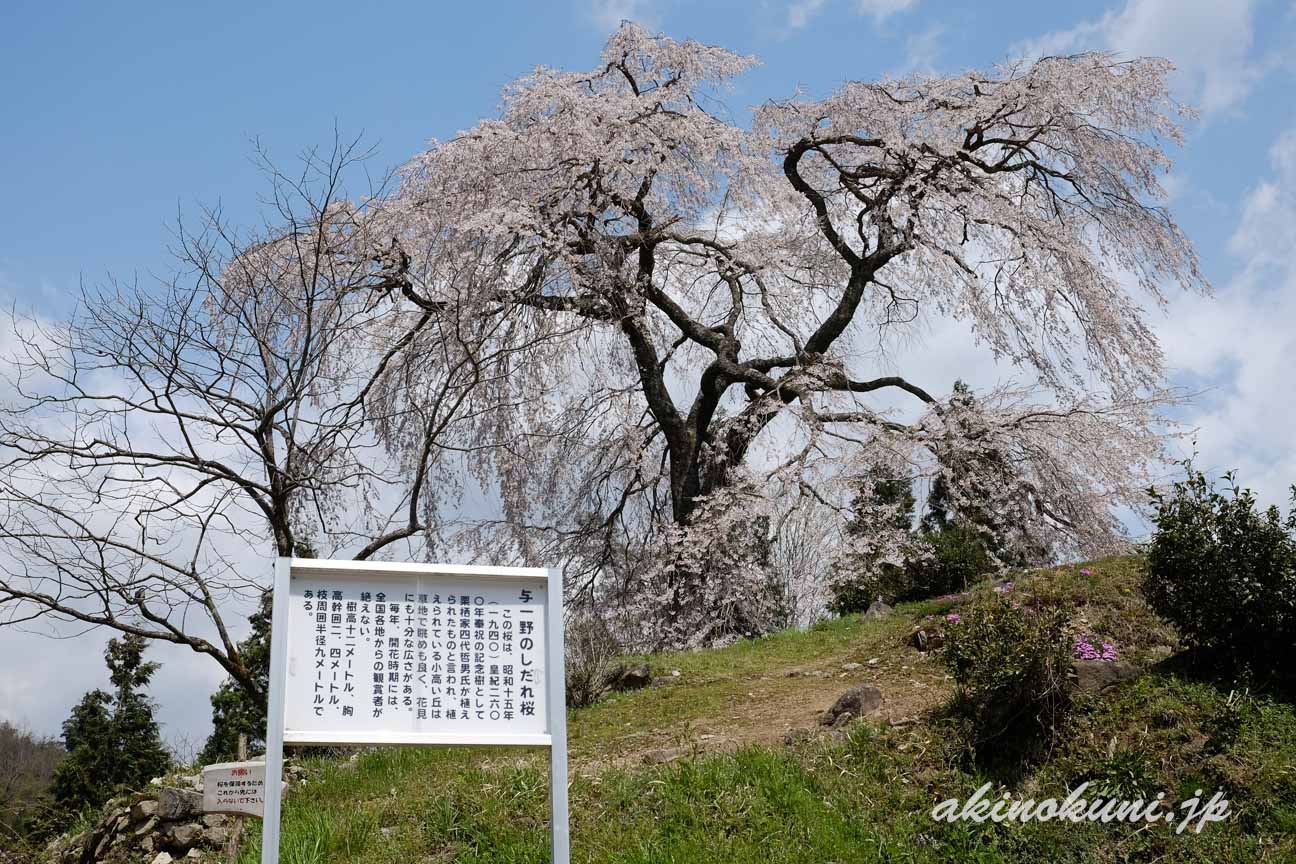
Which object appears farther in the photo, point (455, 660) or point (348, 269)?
point (348, 269)

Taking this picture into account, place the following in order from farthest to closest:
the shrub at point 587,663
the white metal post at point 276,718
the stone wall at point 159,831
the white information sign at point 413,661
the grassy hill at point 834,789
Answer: the shrub at point 587,663
the stone wall at point 159,831
the grassy hill at point 834,789
the white information sign at point 413,661
the white metal post at point 276,718

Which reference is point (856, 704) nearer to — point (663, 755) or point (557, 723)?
point (663, 755)

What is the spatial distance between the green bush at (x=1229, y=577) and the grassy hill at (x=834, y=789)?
1.14ft

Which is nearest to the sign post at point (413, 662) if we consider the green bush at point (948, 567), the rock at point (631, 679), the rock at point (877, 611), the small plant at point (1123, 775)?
the small plant at point (1123, 775)

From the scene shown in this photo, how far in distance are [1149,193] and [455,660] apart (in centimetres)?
1216

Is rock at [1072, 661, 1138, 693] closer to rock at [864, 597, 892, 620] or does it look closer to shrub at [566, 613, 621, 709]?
shrub at [566, 613, 621, 709]

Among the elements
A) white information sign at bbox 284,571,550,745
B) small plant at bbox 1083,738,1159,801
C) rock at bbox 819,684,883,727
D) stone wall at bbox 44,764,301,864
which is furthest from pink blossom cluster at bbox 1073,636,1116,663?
stone wall at bbox 44,764,301,864

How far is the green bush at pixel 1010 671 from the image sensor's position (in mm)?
6359

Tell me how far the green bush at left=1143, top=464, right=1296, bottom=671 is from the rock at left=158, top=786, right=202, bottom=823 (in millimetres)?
6462

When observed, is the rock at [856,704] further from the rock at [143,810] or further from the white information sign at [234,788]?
the rock at [143,810]

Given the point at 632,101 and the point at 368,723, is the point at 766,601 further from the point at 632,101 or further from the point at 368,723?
the point at 368,723

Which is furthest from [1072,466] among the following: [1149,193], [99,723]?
[99,723]

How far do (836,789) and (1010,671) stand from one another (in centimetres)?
120

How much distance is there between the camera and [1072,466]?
1261 cm
